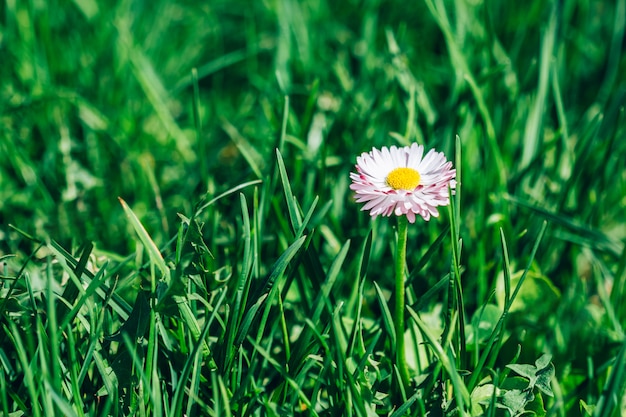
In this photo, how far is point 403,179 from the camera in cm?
115

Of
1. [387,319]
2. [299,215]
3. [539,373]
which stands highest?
[299,215]

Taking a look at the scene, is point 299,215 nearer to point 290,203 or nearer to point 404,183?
point 290,203

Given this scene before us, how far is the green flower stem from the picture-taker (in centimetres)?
114

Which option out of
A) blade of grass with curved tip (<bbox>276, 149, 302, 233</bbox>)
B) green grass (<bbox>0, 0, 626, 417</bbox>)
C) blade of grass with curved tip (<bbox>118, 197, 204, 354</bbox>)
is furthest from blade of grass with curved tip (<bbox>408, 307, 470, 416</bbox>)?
blade of grass with curved tip (<bbox>118, 197, 204, 354</bbox>)

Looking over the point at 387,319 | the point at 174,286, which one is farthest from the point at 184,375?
the point at 387,319

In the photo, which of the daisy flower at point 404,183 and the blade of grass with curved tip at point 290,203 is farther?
the blade of grass with curved tip at point 290,203

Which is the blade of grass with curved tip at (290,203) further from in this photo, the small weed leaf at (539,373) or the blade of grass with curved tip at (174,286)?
the small weed leaf at (539,373)

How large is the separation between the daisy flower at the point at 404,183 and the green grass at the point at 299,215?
0.07 m

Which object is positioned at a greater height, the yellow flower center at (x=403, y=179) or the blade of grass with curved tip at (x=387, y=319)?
the yellow flower center at (x=403, y=179)

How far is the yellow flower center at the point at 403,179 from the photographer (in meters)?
1.14

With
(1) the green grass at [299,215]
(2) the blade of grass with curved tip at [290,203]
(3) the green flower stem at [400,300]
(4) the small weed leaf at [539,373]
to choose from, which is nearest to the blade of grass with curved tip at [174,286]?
(1) the green grass at [299,215]

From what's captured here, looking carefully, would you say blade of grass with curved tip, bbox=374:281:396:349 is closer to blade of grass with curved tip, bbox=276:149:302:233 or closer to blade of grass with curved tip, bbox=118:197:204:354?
blade of grass with curved tip, bbox=276:149:302:233

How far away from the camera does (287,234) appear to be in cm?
150

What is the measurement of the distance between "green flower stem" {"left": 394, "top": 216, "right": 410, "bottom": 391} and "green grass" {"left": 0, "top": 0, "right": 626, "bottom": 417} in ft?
0.06
